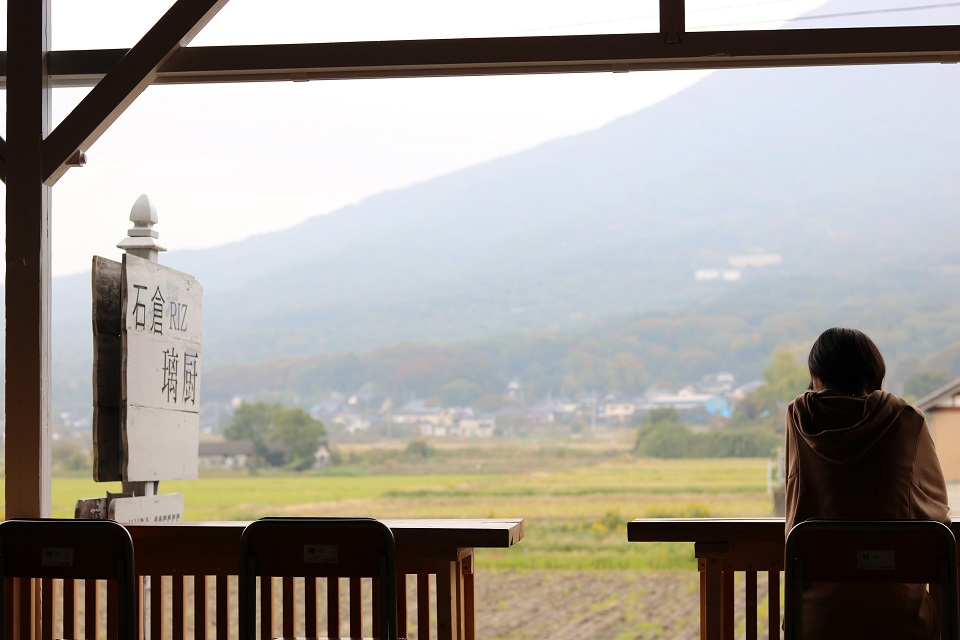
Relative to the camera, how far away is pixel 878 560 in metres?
1.80

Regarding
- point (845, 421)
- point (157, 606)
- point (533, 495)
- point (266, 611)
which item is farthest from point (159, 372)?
point (533, 495)

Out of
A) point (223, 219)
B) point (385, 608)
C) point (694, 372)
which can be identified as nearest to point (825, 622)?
point (385, 608)

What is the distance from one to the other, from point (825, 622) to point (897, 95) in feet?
247

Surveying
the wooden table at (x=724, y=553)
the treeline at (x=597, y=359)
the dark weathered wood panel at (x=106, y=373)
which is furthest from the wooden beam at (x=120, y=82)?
the treeline at (x=597, y=359)

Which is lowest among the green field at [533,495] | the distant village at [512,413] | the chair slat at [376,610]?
the green field at [533,495]

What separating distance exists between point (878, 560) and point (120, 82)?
2.25 meters

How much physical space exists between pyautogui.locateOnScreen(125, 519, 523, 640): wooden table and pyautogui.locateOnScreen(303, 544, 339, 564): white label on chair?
303 millimetres

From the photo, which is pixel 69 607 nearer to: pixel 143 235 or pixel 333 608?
pixel 333 608

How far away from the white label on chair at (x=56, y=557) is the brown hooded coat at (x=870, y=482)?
1.48 m

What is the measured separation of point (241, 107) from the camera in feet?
228

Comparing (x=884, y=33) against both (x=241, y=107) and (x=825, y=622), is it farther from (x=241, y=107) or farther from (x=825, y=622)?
(x=241, y=107)

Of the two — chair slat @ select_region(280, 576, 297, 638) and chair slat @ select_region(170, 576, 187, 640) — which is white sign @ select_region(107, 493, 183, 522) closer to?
chair slat @ select_region(170, 576, 187, 640)

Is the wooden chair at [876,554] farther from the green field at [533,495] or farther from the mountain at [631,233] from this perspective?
the mountain at [631,233]

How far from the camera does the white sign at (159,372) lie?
2.82m
